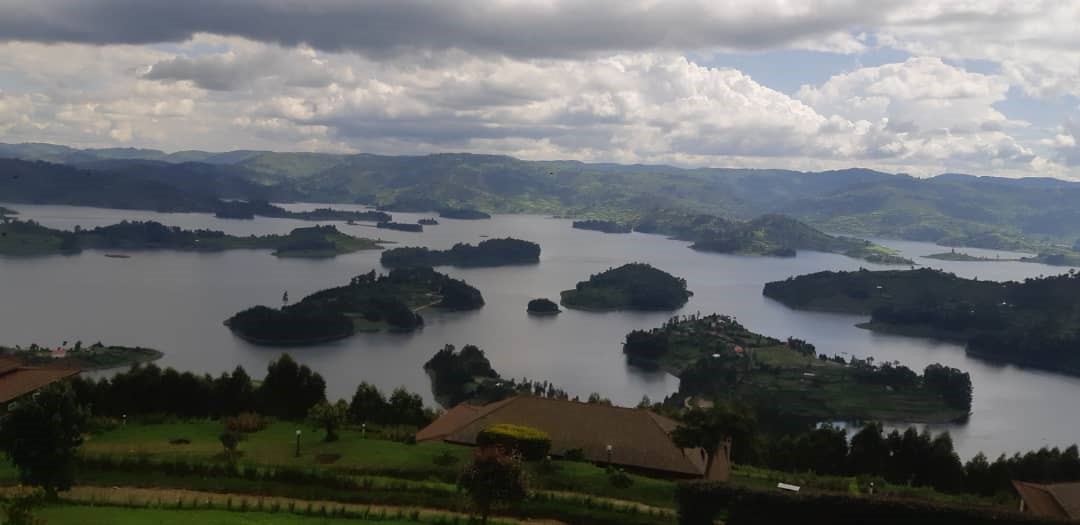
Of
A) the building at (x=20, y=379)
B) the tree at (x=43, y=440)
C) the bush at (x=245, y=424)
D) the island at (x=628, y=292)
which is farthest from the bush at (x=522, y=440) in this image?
the island at (x=628, y=292)

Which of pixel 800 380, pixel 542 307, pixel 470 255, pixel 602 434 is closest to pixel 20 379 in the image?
pixel 602 434

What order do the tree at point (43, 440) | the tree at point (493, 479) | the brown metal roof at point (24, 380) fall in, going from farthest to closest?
the brown metal roof at point (24, 380) → the tree at point (43, 440) → the tree at point (493, 479)

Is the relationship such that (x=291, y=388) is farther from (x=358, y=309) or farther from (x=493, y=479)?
(x=358, y=309)

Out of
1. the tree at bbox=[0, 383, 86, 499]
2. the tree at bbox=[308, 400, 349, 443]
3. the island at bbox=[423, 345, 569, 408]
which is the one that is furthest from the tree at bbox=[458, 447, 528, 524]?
the island at bbox=[423, 345, 569, 408]

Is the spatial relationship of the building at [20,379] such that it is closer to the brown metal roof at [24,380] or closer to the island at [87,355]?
the brown metal roof at [24,380]

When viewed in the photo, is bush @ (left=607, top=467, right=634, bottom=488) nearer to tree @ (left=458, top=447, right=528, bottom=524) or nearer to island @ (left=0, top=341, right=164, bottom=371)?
tree @ (left=458, top=447, right=528, bottom=524)

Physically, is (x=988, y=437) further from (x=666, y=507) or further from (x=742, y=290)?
(x=742, y=290)
